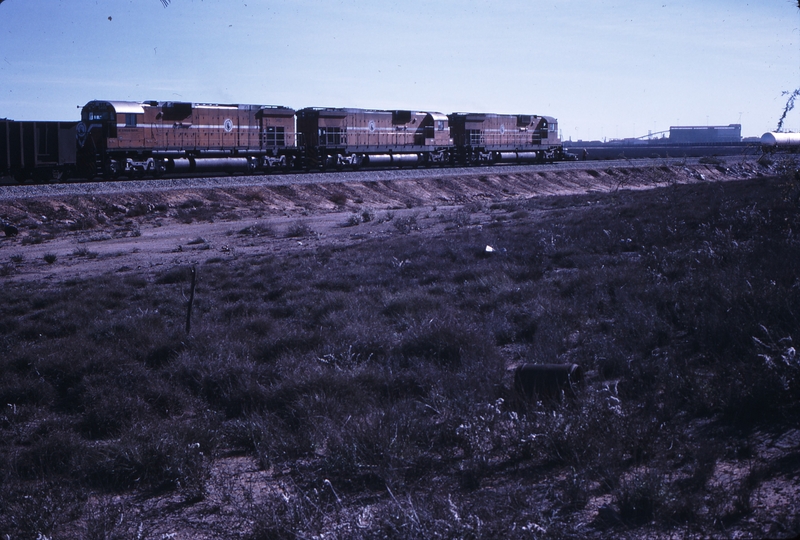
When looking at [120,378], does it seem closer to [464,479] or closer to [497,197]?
[464,479]

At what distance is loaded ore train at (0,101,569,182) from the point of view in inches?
1321

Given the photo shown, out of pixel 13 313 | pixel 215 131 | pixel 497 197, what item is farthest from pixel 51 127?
pixel 497 197

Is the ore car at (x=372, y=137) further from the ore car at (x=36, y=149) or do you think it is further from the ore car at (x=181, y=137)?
the ore car at (x=36, y=149)

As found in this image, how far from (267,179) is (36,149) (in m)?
12.1

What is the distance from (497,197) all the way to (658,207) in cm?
2165

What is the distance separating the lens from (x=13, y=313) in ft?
40.8

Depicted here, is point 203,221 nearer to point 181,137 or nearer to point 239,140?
point 181,137

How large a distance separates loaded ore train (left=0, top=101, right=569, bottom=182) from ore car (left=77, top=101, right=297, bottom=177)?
0.19 ft

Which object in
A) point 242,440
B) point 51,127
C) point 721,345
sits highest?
point 51,127

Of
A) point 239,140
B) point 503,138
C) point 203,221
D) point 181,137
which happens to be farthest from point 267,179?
point 503,138

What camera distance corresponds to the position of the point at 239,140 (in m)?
42.0

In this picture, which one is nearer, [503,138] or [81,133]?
[81,133]

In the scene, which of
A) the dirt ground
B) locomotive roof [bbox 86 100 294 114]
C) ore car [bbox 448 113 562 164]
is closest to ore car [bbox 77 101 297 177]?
locomotive roof [bbox 86 100 294 114]

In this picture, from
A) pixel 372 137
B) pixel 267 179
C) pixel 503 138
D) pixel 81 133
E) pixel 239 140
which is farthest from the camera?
pixel 503 138
